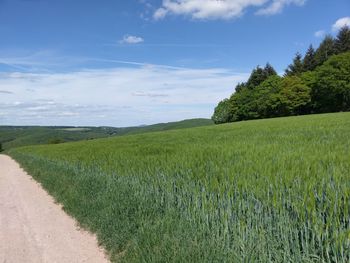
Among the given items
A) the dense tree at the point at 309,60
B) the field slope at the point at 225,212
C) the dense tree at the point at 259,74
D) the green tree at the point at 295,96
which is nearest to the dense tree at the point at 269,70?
the dense tree at the point at 259,74

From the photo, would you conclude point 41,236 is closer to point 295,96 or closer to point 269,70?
point 295,96

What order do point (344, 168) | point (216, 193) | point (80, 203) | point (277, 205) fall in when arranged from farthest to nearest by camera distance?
point (80, 203) < point (344, 168) < point (216, 193) < point (277, 205)

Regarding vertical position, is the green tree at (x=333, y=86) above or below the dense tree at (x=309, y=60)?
below

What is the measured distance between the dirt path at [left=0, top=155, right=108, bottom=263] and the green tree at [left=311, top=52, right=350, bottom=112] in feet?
216

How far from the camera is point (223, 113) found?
313 ft

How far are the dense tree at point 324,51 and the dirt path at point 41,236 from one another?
88713 mm

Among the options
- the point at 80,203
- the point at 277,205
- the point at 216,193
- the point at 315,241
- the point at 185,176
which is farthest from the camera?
the point at 80,203

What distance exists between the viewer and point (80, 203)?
8773 millimetres

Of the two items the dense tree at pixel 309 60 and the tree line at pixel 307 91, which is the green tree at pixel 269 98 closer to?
the tree line at pixel 307 91

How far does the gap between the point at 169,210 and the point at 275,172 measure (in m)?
2.32

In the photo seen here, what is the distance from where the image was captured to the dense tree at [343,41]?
283 feet

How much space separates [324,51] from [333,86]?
2586 cm

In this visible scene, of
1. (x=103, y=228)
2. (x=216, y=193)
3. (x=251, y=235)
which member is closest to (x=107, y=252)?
(x=103, y=228)

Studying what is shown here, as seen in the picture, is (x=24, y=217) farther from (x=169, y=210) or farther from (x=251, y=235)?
(x=251, y=235)
